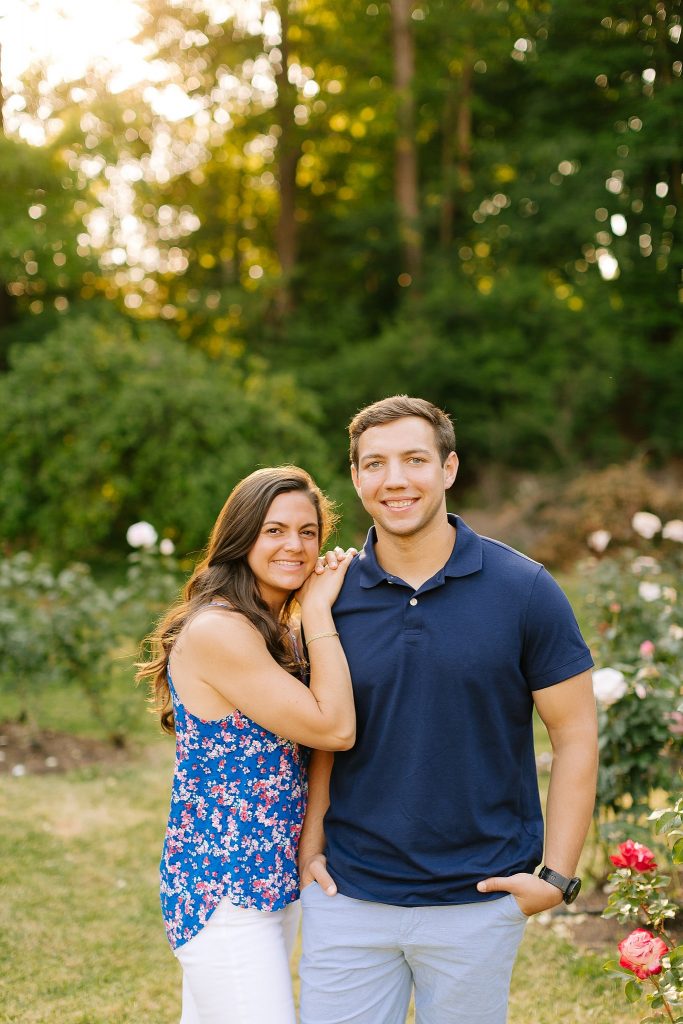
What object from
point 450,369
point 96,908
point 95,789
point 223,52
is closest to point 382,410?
point 96,908

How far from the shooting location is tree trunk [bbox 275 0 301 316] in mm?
19219

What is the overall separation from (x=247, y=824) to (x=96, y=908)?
2.65 m

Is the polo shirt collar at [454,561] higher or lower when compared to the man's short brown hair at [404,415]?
lower

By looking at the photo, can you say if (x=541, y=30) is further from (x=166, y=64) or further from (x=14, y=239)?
(x=14, y=239)

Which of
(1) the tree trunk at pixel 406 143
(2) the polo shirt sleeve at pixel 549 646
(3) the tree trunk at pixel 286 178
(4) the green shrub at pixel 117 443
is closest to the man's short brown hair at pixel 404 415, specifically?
(2) the polo shirt sleeve at pixel 549 646

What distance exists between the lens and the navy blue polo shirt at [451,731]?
2314mm

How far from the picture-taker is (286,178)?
66.7 feet

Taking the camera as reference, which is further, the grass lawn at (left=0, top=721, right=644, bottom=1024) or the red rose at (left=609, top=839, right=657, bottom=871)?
the grass lawn at (left=0, top=721, right=644, bottom=1024)

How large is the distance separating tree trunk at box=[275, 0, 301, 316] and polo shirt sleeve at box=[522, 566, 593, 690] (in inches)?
676

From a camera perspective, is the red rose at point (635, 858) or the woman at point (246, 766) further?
the red rose at point (635, 858)

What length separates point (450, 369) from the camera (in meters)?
18.0

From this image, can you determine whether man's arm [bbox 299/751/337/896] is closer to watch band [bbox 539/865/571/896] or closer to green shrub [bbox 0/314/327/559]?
watch band [bbox 539/865/571/896]

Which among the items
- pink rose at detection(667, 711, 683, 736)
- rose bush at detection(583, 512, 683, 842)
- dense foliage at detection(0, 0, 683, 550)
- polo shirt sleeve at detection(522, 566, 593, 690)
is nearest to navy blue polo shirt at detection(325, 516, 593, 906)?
polo shirt sleeve at detection(522, 566, 593, 690)

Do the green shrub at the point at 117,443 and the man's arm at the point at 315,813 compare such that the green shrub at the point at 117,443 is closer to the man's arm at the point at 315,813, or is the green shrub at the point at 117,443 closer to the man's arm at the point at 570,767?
the man's arm at the point at 315,813
